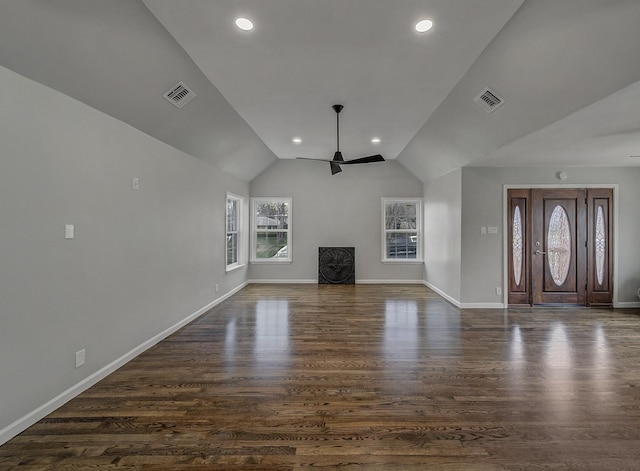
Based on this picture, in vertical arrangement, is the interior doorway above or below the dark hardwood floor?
above

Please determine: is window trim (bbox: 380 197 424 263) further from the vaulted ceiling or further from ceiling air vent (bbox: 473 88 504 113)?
ceiling air vent (bbox: 473 88 504 113)

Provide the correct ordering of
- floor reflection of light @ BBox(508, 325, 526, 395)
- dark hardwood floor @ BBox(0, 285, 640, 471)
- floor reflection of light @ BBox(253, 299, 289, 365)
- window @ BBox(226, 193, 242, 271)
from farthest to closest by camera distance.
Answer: window @ BBox(226, 193, 242, 271) → floor reflection of light @ BBox(253, 299, 289, 365) → floor reflection of light @ BBox(508, 325, 526, 395) → dark hardwood floor @ BBox(0, 285, 640, 471)

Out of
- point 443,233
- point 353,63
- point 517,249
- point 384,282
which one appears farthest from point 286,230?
point 353,63

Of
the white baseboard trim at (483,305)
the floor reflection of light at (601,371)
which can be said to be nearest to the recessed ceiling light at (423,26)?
the floor reflection of light at (601,371)

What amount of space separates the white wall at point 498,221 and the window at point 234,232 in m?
4.52

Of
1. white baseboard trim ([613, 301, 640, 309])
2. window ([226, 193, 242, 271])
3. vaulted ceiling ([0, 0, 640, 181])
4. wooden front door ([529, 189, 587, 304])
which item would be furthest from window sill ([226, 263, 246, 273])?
white baseboard trim ([613, 301, 640, 309])

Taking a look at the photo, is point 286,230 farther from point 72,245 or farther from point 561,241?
point 561,241

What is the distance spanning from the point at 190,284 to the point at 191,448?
2825mm

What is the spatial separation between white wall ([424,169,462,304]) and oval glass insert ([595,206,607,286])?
2413 millimetres

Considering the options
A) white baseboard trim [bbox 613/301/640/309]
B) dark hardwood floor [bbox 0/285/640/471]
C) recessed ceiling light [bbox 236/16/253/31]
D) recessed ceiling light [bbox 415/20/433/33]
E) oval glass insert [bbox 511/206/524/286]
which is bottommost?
dark hardwood floor [bbox 0/285/640/471]

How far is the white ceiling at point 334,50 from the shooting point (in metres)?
2.15

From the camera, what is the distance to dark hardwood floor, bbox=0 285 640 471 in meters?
1.84

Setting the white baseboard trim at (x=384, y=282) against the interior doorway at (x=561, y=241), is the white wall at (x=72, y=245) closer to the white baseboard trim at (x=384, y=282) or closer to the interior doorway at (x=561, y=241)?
the white baseboard trim at (x=384, y=282)

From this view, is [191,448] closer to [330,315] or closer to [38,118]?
[38,118]
